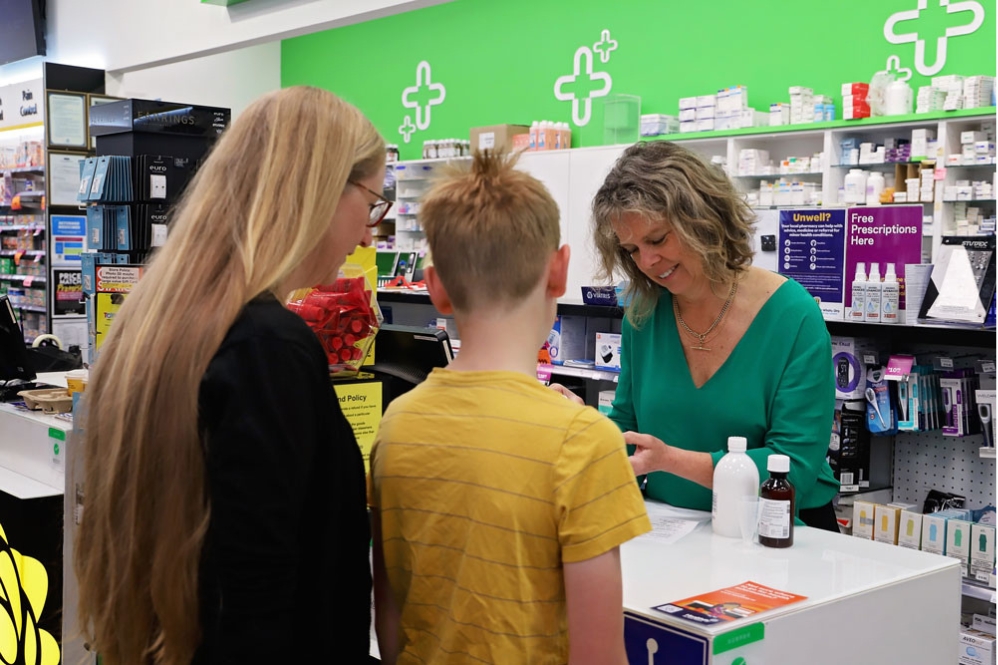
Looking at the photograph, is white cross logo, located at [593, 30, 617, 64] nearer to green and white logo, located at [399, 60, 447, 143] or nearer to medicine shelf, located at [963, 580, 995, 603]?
green and white logo, located at [399, 60, 447, 143]

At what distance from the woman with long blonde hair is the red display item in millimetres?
863

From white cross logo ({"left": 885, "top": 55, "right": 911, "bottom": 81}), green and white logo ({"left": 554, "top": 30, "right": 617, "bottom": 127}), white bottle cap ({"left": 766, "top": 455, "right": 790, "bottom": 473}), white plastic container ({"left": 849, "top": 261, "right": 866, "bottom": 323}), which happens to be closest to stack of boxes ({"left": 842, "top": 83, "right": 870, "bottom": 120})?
white cross logo ({"left": 885, "top": 55, "right": 911, "bottom": 81})

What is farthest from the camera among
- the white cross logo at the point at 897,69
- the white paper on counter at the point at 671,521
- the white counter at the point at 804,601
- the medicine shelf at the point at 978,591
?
the white cross logo at the point at 897,69

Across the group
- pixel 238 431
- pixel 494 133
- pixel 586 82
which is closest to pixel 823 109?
pixel 586 82

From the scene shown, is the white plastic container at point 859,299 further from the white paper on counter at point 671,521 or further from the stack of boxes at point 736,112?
the stack of boxes at point 736,112

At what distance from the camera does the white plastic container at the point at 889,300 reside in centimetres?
365

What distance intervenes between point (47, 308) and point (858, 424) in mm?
8941

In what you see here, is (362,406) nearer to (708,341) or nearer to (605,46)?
(708,341)

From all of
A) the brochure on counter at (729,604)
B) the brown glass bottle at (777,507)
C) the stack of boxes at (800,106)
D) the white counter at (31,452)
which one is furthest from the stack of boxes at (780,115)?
the brochure on counter at (729,604)

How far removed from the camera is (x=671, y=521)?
2.16 metres

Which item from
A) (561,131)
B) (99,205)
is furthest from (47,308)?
(561,131)

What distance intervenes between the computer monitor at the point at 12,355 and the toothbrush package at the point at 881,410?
3235 mm

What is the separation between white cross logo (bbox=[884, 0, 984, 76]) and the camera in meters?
7.11

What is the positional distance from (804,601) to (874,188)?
20.1 feet
